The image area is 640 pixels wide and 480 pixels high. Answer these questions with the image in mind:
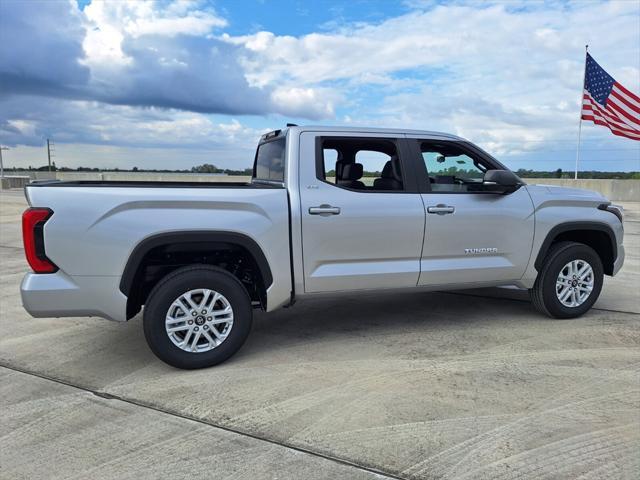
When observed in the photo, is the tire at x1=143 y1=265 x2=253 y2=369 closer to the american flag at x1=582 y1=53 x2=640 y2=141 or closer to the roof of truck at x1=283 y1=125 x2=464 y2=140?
the roof of truck at x1=283 y1=125 x2=464 y2=140

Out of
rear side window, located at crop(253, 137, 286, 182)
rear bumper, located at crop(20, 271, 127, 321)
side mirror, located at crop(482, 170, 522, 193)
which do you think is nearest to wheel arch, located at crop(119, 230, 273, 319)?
rear bumper, located at crop(20, 271, 127, 321)

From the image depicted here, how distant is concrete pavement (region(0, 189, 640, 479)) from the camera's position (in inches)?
109

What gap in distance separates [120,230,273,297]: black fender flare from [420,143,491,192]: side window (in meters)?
1.75

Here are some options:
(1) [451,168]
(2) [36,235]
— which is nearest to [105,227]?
(2) [36,235]

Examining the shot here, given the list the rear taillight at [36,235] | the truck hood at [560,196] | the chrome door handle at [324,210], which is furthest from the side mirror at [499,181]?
the rear taillight at [36,235]

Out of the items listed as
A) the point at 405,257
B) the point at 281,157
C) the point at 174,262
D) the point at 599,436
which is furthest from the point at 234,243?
the point at 599,436

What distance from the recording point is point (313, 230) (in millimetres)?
4168

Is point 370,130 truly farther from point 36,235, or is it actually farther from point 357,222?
point 36,235

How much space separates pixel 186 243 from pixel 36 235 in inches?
40.0

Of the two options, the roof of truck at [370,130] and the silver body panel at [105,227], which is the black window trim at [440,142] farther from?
the silver body panel at [105,227]

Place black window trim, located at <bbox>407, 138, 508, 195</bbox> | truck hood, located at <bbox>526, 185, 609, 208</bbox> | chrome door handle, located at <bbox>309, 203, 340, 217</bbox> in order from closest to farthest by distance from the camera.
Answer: chrome door handle, located at <bbox>309, 203, 340, 217</bbox> → black window trim, located at <bbox>407, 138, 508, 195</bbox> → truck hood, located at <bbox>526, 185, 609, 208</bbox>

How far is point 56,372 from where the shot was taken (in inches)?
156

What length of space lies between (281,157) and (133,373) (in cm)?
219

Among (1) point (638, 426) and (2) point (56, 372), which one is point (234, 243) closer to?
(2) point (56, 372)
